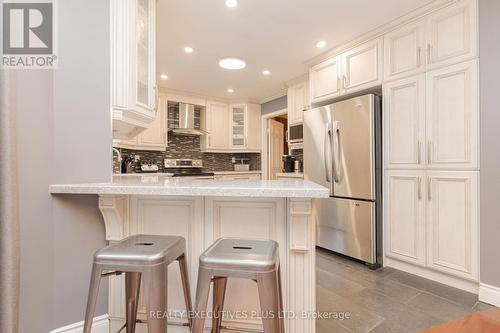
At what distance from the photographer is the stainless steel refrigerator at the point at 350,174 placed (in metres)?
2.63

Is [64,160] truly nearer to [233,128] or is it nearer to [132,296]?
[132,296]

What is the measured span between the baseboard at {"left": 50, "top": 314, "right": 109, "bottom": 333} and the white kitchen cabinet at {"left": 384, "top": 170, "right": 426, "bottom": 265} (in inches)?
101

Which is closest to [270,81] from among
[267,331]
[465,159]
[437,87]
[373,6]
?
[373,6]

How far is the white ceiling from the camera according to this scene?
91.5 inches

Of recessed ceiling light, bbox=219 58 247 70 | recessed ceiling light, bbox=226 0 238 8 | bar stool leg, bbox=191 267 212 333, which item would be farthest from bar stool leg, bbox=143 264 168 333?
recessed ceiling light, bbox=219 58 247 70

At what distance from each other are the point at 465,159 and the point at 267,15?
2.19 meters

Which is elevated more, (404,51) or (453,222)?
(404,51)

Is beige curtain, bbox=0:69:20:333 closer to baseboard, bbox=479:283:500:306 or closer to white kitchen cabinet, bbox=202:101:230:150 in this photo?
baseboard, bbox=479:283:500:306

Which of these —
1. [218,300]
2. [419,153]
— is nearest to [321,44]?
[419,153]

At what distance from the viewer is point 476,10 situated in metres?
2.01

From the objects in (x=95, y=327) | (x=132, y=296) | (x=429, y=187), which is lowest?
(x=95, y=327)

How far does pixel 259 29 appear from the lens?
107 inches

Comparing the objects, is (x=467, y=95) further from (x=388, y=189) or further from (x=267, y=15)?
(x=267, y=15)

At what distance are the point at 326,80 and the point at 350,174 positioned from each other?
4.33 ft
